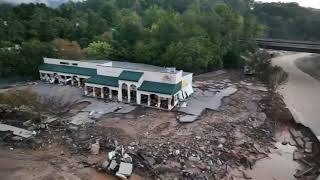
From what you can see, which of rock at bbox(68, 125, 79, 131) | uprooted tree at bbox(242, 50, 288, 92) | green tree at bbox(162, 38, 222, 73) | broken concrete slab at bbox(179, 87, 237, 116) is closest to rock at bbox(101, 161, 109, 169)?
rock at bbox(68, 125, 79, 131)

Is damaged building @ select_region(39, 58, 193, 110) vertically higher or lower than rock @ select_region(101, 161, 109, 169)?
higher

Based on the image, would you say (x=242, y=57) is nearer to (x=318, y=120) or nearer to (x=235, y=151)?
(x=318, y=120)

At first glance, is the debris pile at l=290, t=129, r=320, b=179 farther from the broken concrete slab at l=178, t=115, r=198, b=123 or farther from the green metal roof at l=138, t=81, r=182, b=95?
the green metal roof at l=138, t=81, r=182, b=95

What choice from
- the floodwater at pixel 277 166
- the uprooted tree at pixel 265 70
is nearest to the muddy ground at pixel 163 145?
the floodwater at pixel 277 166

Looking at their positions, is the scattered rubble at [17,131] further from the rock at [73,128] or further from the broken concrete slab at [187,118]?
the broken concrete slab at [187,118]

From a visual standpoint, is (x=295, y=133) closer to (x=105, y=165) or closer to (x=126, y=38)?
(x=105, y=165)

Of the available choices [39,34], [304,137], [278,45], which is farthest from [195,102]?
[278,45]

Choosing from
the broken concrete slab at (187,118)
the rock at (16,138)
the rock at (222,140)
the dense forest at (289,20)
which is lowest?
the rock at (222,140)
